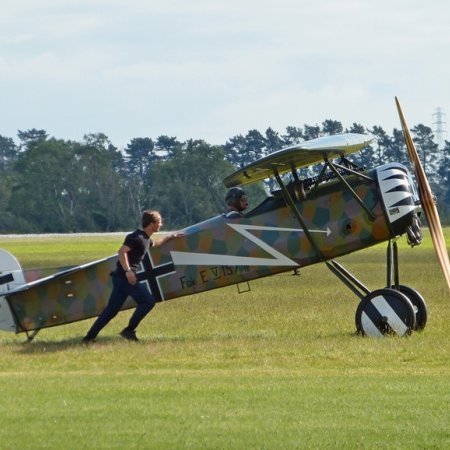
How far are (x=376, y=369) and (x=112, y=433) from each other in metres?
4.02

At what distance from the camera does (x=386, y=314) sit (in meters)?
15.0

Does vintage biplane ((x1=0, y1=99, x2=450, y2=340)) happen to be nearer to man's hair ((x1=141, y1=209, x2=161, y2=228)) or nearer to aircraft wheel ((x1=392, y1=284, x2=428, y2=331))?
aircraft wheel ((x1=392, y1=284, x2=428, y2=331))

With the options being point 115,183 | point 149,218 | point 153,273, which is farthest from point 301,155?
point 115,183

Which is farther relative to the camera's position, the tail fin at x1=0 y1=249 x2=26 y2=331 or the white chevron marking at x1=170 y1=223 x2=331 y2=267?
the tail fin at x1=0 y1=249 x2=26 y2=331

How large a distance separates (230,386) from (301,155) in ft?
14.5

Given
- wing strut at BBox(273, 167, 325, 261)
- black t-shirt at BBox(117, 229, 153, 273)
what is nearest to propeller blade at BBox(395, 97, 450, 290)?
wing strut at BBox(273, 167, 325, 261)

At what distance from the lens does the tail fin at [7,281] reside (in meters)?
16.0

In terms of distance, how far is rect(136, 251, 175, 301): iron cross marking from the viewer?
15727 mm

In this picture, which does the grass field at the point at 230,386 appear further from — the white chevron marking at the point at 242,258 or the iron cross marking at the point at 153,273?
the white chevron marking at the point at 242,258

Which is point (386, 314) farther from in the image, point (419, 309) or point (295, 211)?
point (295, 211)

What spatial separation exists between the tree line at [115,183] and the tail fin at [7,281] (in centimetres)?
8250

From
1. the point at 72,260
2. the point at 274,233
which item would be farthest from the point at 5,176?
the point at 274,233

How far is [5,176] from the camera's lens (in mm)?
124562

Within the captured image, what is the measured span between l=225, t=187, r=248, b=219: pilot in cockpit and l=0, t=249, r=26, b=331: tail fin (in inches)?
103
